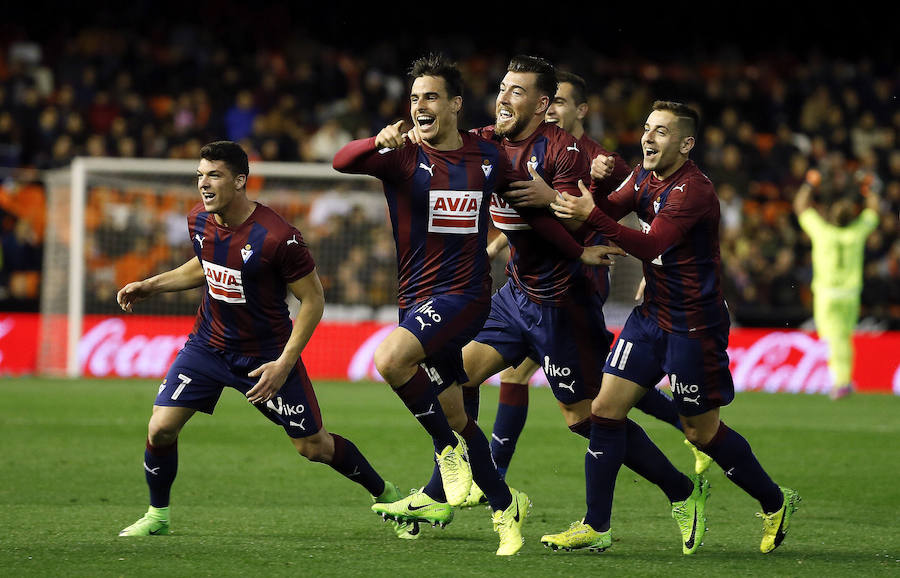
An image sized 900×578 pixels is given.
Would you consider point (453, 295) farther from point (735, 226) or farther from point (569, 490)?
point (735, 226)

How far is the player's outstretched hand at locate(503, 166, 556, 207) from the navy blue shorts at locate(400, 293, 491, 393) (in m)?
0.52

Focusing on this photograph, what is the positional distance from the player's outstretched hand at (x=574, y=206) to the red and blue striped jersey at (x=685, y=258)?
23cm

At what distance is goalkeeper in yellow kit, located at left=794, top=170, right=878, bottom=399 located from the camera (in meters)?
15.1

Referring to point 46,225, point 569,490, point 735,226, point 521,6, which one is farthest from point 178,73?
point 569,490

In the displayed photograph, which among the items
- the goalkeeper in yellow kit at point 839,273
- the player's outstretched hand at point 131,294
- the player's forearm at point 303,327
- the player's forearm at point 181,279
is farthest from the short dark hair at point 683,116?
the goalkeeper in yellow kit at point 839,273

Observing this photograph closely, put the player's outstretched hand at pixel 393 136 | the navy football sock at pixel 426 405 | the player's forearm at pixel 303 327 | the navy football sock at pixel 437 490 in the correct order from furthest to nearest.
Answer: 1. the navy football sock at pixel 437 490
2. the player's forearm at pixel 303 327
3. the navy football sock at pixel 426 405
4. the player's outstretched hand at pixel 393 136

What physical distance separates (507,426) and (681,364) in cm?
204

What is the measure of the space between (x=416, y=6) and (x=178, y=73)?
5578 millimetres

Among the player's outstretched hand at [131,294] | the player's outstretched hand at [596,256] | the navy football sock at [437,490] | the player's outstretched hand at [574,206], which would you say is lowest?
the navy football sock at [437,490]

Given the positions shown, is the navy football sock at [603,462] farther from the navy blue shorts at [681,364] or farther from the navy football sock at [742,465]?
the navy football sock at [742,465]

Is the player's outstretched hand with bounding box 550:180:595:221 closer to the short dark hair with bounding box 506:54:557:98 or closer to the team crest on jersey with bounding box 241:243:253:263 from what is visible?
the short dark hair with bounding box 506:54:557:98

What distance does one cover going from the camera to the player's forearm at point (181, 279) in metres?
6.92

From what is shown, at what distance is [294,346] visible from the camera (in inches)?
255

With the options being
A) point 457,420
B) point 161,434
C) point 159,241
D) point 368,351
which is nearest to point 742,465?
point 457,420
